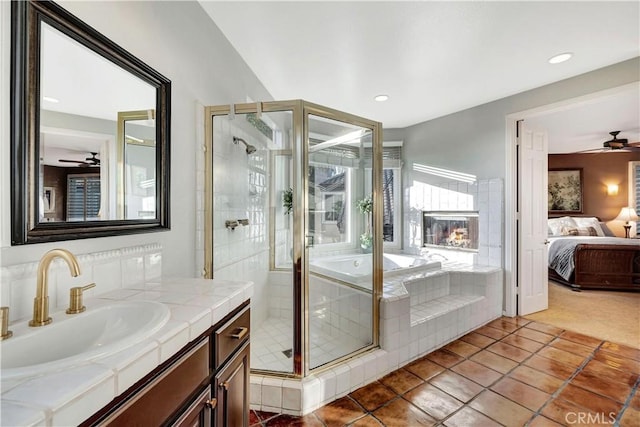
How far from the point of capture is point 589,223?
220 inches

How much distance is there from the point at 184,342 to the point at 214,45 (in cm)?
195

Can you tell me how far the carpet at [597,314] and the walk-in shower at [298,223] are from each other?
7.50 ft

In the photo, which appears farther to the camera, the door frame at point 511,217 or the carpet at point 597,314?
the door frame at point 511,217

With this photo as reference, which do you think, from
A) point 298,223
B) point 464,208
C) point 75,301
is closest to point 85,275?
point 75,301

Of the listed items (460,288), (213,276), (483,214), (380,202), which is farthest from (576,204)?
(213,276)

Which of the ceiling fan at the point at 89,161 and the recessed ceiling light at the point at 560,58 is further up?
the recessed ceiling light at the point at 560,58

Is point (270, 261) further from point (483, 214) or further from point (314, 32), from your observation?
point (483, 214)

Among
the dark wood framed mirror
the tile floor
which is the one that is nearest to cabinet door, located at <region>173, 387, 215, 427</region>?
the dark wood framed mirror

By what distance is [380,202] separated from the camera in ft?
7.72

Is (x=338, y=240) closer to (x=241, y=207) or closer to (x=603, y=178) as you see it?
(x=241, y=207)

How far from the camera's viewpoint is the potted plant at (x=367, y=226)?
2433 mm

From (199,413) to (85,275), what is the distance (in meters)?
0.65

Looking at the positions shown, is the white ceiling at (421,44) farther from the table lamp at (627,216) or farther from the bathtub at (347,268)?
the table lamp at (627,216)

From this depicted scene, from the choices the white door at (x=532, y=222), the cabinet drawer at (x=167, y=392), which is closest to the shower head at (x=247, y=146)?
the cabinet drawer at (x=167, y=392)
